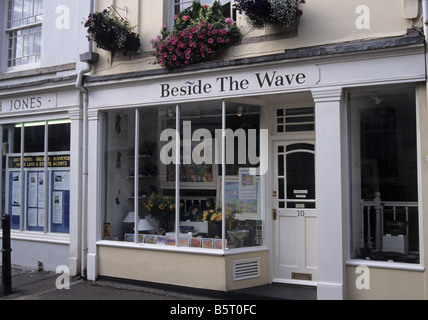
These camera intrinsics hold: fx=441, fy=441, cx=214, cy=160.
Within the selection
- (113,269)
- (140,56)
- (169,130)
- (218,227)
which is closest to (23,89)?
(140,56)

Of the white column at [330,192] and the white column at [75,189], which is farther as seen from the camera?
the white column at [75,189]

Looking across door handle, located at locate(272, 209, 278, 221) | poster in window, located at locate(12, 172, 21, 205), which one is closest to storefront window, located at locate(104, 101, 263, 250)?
door handle, located at locate(272, 209, 278, 221)

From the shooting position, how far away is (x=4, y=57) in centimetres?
972

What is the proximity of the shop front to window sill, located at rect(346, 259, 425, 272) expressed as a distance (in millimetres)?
19

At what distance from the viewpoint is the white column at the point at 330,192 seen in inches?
232

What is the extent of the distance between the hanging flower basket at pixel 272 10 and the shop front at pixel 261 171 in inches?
21.5

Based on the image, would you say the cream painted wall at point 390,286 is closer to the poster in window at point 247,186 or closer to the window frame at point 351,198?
the window frame at point 351,198

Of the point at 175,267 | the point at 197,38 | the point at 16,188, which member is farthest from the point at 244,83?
the point at 16,188

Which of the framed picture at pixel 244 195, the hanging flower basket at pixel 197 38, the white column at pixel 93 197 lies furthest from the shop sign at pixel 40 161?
the framed picture at pixel 244 195

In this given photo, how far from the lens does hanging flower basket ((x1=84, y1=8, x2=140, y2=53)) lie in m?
7.60

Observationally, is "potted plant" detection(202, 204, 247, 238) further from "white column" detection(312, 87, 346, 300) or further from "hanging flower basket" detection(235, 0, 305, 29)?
"hanging flower basket" detection(235, 0, 305, 29)

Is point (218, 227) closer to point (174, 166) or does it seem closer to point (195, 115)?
point (174, 166)

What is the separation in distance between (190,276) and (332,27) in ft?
14.1

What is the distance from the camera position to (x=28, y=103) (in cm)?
894
